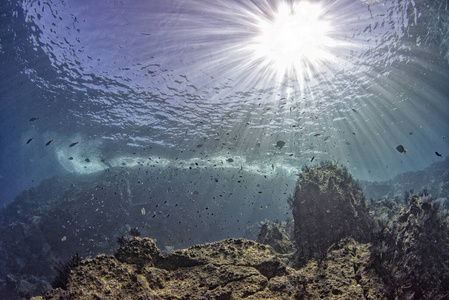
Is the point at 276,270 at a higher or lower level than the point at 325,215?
lower

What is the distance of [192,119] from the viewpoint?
19984 millimetres

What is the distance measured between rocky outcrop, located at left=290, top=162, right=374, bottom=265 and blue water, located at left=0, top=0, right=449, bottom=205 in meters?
9.06

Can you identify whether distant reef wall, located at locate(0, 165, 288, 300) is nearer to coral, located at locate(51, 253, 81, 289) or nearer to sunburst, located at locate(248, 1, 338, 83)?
coral, located at locate(51, 253, 81, 289)

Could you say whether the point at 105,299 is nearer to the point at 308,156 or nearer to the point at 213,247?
the point at 213,247

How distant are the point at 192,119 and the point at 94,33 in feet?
32.4

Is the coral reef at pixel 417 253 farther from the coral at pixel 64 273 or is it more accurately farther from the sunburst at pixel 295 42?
the sunburst at pixel 295 42

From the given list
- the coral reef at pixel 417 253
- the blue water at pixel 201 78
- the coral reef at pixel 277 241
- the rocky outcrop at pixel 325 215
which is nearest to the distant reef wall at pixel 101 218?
the coral reef at pixel 277 241

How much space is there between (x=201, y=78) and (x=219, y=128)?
731 cm

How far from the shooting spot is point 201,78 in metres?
15.0

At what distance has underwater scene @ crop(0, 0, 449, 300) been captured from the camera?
4145 mm

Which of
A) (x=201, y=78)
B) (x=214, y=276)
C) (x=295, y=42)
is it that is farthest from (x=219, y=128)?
(x=214, y=276)

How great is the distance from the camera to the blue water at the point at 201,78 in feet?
37.3

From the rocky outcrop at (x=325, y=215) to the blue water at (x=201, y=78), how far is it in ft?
29.7

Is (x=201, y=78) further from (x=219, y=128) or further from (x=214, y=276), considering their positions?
(x=214, y=276)
